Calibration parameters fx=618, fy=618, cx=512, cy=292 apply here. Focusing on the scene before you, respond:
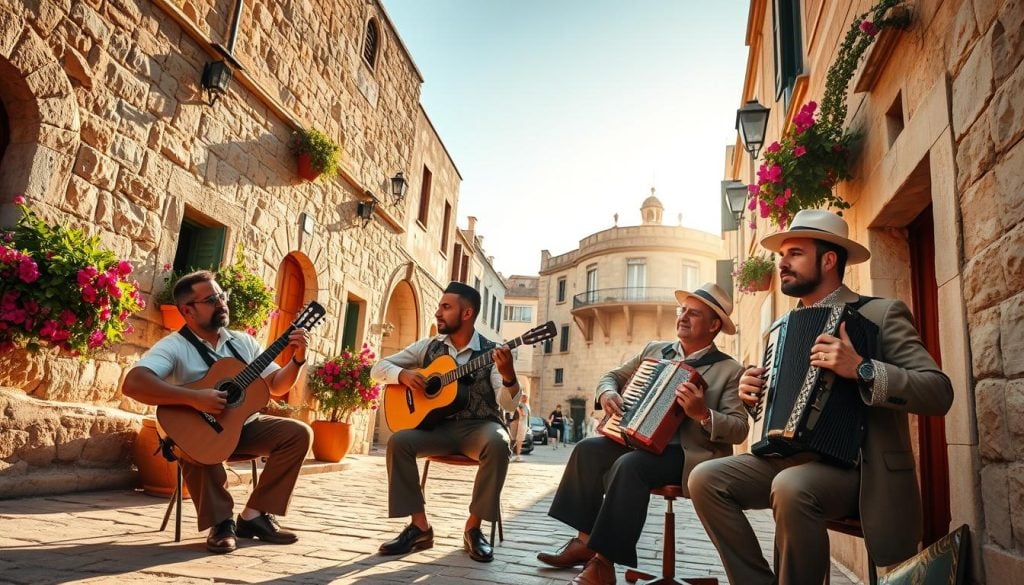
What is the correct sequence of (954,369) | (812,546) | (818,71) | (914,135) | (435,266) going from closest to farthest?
(812,546)
(954,369)
(914,135)
(818,71)
(435,266)

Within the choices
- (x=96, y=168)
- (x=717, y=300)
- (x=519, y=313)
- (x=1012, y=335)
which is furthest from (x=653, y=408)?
(x=519, y=313)

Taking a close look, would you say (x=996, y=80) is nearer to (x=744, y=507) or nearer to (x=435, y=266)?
(x=744, y=507)

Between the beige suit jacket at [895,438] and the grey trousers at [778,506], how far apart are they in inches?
4.4

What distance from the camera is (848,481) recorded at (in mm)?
2422

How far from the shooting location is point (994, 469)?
2.19 m

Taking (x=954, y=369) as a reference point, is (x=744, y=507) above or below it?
below

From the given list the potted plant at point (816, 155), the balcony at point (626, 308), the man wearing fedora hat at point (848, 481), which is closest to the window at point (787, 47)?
the potted plant at point (816, 155)

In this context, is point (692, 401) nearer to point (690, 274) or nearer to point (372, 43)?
point (372, 43)

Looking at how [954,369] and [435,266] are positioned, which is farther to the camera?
[435,266]

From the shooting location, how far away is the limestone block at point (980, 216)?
224 cm

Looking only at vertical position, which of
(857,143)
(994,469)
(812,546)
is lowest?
(812,546)

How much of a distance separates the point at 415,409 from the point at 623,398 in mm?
1388

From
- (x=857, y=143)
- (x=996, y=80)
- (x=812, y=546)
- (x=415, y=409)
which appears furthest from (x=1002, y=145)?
(x=415, y=409)

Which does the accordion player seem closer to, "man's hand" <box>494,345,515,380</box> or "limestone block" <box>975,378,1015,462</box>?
"man's hand" <box>494,345,515,380</box>
